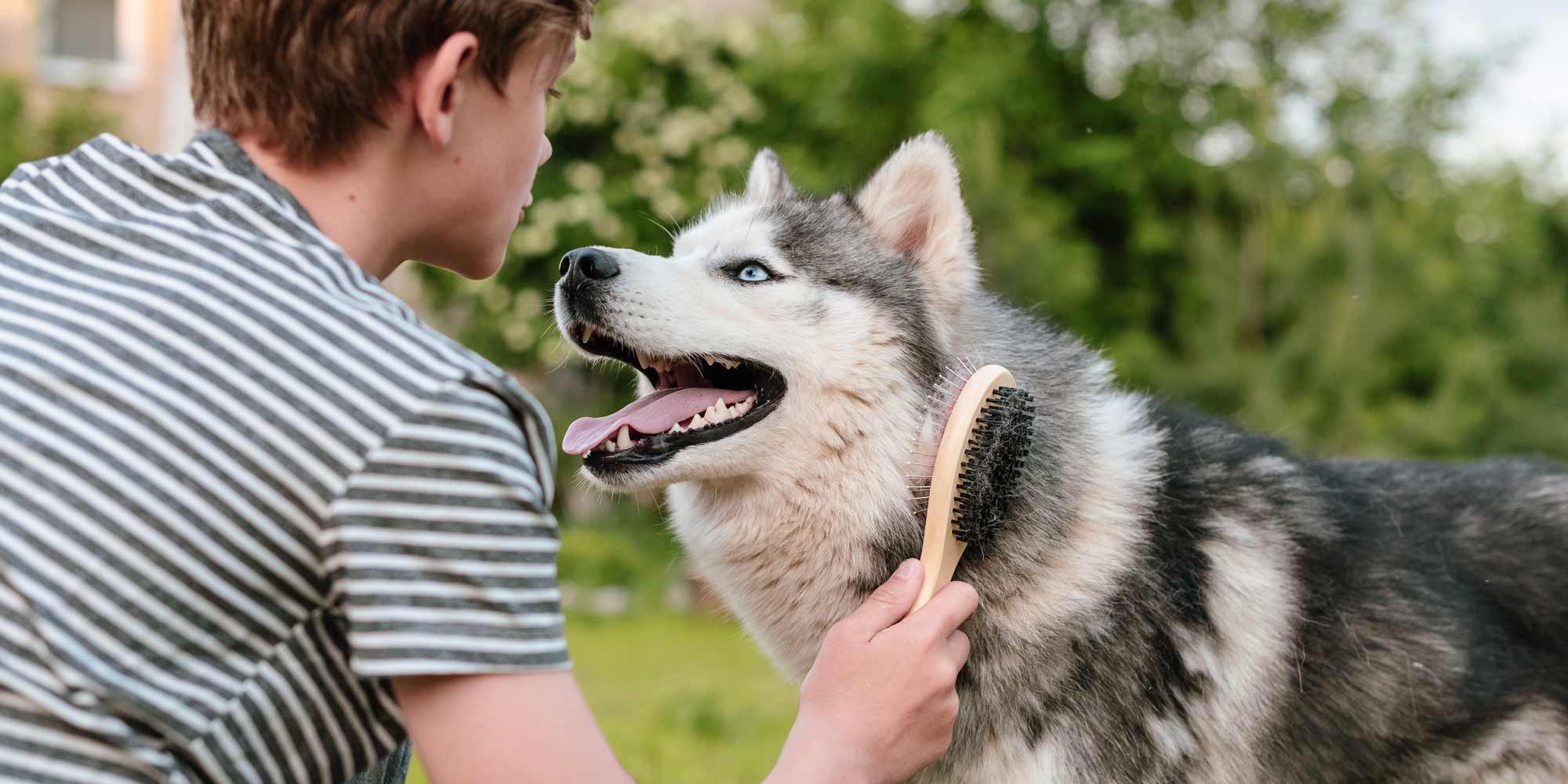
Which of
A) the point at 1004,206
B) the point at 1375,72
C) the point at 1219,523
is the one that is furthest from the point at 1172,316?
the point at 1219,523

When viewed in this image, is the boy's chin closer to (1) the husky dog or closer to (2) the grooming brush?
(1) the husky dog

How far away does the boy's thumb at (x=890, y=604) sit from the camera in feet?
6.33

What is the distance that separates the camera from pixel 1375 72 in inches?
644

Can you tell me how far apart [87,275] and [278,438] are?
320mm

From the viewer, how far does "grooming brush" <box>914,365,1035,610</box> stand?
2.13m

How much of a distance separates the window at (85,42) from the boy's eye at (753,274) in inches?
609

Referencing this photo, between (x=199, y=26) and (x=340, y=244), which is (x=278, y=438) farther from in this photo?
(x=199, y=26)

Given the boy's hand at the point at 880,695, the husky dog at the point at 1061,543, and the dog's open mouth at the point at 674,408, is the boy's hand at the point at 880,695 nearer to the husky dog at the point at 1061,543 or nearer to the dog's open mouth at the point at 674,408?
the husky dog at the point at 1061,543

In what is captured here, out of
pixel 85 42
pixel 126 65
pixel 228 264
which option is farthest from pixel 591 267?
pixel 85 42

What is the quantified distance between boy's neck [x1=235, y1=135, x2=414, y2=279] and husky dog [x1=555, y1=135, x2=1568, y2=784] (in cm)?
84

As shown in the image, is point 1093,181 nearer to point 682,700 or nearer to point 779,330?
point 682,700

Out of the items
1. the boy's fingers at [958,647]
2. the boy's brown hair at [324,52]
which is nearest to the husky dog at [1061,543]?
the boy's fingers at [958,647]

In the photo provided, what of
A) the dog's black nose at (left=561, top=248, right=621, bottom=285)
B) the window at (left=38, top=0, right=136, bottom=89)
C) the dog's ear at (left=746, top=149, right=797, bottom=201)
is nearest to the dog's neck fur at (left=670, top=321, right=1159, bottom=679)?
the dog's black nose at (left=561, top=248, right=621, bottom=285)

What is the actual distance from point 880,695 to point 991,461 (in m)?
0.54
